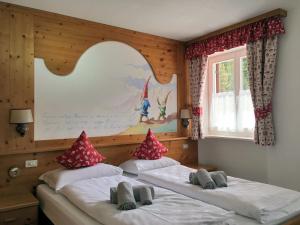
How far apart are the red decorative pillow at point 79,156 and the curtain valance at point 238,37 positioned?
7.36 ft

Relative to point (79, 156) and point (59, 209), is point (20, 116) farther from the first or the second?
point (59, 209)

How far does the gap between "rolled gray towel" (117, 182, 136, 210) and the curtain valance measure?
246 centimetres

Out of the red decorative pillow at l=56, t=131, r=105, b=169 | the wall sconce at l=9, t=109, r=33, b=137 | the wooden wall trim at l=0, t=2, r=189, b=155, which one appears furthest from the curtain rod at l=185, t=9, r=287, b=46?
the wall sconce at l=9, t=109, r=33, b=137

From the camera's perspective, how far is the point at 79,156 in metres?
2.90

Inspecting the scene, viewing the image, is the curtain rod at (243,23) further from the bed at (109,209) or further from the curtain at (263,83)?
the bed at (109,209)

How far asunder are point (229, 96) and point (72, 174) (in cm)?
247

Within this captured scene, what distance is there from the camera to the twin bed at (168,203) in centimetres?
180

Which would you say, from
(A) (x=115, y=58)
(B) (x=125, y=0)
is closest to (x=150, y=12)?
(B) (x=125, y=0)

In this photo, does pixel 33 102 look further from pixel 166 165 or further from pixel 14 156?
pixel 166 165

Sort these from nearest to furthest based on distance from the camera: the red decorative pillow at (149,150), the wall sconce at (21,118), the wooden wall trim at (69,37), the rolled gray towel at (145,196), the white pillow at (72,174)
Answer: the rolled gray towel at (145,196)
the white pillow at (72,174)
the wall sconce at (21,118)
the wooden wall trim at (69,37)
the red decorative pillow at (149,150)

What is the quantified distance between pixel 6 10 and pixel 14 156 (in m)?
1.58

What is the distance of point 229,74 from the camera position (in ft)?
12.9

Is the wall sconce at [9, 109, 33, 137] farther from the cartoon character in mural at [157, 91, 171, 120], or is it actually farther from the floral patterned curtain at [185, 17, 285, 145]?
the floral patterned curtain at [185, 17, 285, 145]

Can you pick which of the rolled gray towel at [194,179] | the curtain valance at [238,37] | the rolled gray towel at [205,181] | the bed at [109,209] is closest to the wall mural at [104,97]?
the curtain valance at [238,37]
